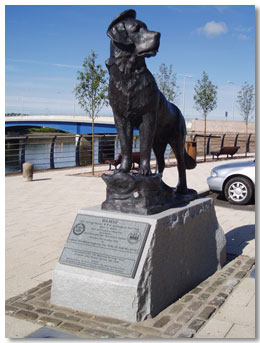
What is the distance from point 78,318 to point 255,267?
8.18 feet

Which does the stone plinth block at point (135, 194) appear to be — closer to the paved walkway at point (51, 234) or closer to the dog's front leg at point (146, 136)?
the dog's front leg at point (146, 136)

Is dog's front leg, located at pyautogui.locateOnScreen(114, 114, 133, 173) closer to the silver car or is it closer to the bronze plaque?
the bronze plaque

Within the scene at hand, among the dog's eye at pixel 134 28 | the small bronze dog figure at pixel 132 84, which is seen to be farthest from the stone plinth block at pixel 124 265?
the dog's eye at pixel 134 28

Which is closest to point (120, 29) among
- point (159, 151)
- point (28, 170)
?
point (159, 151)

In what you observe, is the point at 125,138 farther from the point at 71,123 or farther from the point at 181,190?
the point at 71,123

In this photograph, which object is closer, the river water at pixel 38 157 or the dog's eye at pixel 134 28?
the dog's eye at pixel 134 28

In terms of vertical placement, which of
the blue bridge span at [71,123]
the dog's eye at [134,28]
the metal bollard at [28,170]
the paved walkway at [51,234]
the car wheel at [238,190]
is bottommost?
the paved walkway at [51,234]

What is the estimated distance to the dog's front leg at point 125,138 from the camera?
14.1 ft

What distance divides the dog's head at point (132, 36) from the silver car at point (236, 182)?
6.24m

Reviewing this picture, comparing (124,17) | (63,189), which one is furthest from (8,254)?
(63,189)

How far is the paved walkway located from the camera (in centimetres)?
367

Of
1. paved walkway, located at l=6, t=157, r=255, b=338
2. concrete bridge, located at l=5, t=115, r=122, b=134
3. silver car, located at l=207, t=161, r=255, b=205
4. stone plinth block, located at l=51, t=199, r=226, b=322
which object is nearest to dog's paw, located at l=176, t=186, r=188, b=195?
stone plinth block, located at l=51, t=199, r=226, b=322

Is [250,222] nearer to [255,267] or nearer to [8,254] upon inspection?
[255,267]

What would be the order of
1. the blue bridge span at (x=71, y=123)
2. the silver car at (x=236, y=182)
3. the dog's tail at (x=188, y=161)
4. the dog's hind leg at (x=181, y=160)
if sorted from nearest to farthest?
the dog's hind leg at (x=181, y=160)
the dog's tail at (x=188, y=161)
the silver car at (x=236, y=182)
the blue bridge span at (x=71, y=123)
